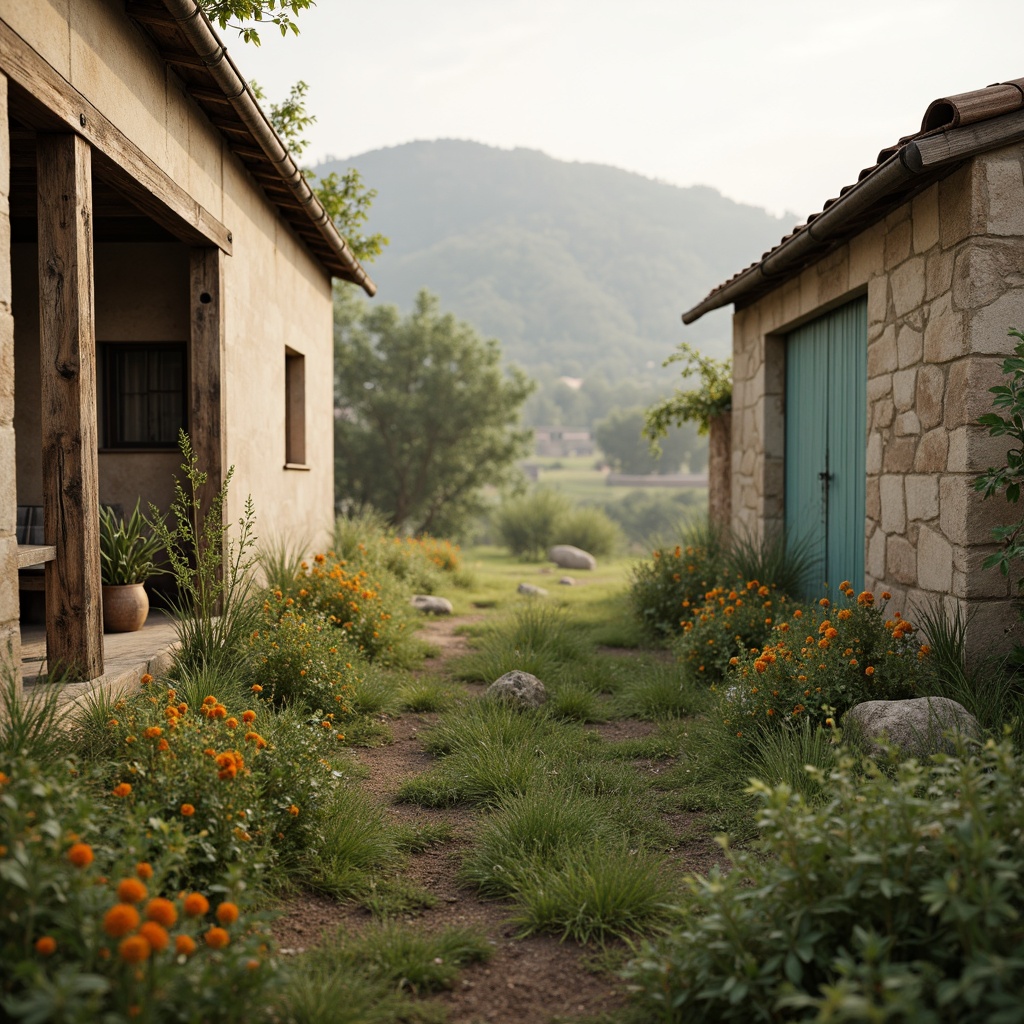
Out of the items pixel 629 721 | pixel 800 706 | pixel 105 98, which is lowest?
pixel 629 721

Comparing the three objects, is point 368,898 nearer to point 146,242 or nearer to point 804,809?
point 804,809

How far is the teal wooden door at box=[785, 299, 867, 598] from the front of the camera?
18.7ft

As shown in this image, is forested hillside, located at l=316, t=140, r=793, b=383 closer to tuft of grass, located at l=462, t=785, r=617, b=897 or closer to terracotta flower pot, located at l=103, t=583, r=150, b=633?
terracotta flower pot, located at l=103, t=583, r=150, b=633

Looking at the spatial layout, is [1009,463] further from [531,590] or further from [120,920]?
[531,590]

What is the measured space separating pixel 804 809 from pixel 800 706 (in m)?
1.78

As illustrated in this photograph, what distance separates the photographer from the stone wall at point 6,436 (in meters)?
3.03

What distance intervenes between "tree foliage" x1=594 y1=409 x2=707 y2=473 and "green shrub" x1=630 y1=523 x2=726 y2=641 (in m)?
48.0

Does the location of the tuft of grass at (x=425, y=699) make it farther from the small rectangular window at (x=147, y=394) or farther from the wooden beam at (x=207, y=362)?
the small rectangular window at (x=147, y=394)

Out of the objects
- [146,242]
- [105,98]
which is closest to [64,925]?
[105,98]

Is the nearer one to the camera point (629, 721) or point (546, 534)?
point (629, 721)

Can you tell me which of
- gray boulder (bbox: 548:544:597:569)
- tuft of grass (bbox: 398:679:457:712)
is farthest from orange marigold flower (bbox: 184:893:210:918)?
gray boulder (bbox: 548:544:597:569)

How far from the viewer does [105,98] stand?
13.2ft

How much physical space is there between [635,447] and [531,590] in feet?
155

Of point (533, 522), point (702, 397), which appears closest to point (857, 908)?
point (702, 397)
